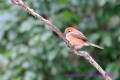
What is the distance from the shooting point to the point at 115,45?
9.53 ft

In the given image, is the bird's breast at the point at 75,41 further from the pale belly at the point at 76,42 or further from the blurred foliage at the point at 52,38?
the blurred foliage at the point at 52,38

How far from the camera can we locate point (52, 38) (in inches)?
109

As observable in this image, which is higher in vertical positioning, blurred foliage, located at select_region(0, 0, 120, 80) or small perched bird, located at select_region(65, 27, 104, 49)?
blurred foliage, located at select_region(0, 0, 120, 80)

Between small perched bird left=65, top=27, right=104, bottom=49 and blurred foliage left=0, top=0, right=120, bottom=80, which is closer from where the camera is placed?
small perched bird left=65, top=27, right=104, bottom=49

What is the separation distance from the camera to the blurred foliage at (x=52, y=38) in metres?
2.70

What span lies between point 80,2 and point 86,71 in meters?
0.78

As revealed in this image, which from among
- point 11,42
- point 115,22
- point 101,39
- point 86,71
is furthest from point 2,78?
point 115,22

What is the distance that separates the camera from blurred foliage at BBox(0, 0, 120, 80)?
8.86 ft

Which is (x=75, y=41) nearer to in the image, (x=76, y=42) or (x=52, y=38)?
(x=76, y=42)

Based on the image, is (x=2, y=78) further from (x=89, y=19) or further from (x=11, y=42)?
(x=89, y=19)

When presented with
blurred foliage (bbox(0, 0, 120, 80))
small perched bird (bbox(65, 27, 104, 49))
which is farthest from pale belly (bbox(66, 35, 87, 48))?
blurred foliage (bbox(0, 0, 120, 80))

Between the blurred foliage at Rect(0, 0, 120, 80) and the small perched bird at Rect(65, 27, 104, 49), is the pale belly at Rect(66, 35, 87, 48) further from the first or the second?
the blurred foliage at Rect(0, 0, 120, 80)

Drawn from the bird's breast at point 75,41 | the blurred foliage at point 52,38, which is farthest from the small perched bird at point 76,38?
the blurred foliage at point 52,38

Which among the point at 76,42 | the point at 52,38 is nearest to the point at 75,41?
the point at 76,42
